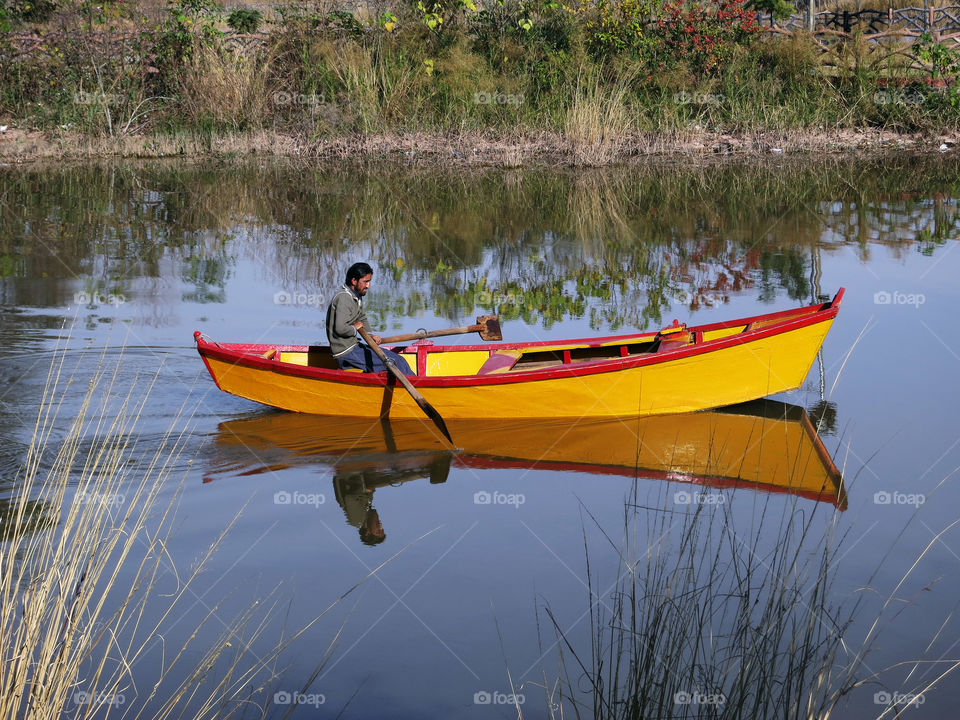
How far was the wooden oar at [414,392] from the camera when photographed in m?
8.16

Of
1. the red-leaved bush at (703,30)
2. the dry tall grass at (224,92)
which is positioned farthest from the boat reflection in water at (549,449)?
the red-leaved bush at (703,30)

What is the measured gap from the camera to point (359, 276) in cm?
857

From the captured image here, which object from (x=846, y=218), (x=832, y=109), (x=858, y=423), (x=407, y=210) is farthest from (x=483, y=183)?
(x=858, y=423)

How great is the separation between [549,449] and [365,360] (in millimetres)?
1794

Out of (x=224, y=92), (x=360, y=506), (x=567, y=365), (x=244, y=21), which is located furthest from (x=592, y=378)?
(x=244, y=21)

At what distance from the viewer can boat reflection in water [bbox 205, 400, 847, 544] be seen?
7434mm

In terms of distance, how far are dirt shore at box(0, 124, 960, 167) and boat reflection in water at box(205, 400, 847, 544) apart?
12667 millimetres

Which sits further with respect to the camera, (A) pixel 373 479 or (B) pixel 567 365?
(B) pixel 567 365

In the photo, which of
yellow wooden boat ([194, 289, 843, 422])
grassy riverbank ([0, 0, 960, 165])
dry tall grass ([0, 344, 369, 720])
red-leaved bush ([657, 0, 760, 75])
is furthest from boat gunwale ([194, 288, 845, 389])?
red-leaved bush ([657, 0, 760, 75])

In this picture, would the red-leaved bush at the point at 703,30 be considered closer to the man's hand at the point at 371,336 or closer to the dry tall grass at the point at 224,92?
the dry tall grass at the point at 224,92

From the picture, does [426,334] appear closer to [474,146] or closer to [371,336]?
[371,336]

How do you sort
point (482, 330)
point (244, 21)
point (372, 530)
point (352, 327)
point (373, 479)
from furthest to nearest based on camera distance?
point (244, 21) → point (482, 330) → point (352, 327) → point (373, 479) → point (372, 530)

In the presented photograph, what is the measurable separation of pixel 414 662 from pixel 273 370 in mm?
3867

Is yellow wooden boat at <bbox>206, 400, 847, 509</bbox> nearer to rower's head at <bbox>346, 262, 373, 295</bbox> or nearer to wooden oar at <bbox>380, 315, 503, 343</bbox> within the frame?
wooden oar at <bbox>380, 315, 503, 343</bbox>
